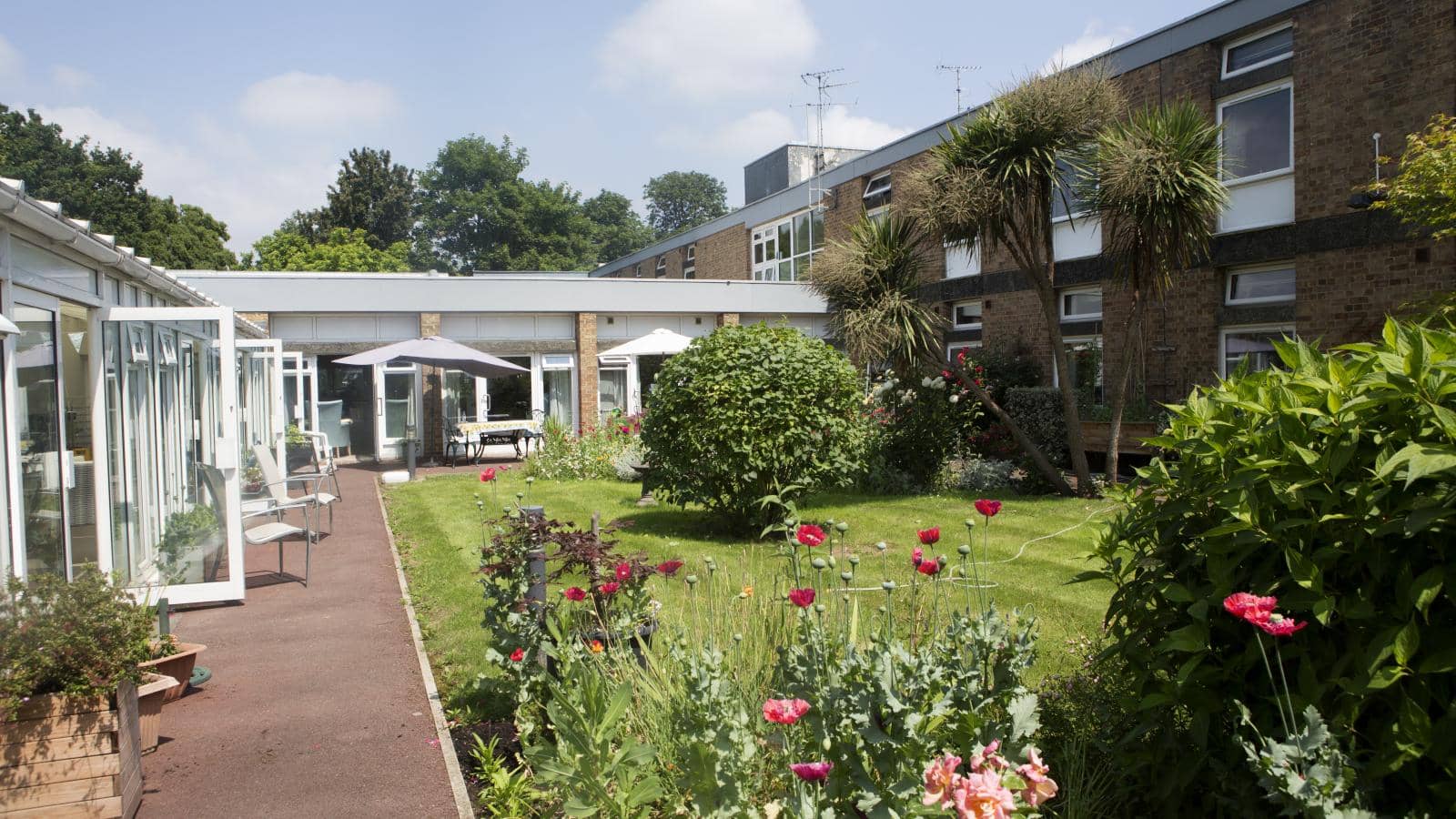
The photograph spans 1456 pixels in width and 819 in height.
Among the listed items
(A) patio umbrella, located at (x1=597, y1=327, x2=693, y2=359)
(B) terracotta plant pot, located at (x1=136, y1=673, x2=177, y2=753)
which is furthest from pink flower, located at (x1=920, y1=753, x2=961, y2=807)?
(A) patio umbrella, located at (x1=597, y1=327, x2=693, y2=359)

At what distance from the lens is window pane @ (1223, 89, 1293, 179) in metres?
12.7

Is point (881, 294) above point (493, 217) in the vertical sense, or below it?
below

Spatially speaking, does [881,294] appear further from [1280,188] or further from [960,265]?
[960,265]

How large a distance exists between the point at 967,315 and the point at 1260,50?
7.27 m

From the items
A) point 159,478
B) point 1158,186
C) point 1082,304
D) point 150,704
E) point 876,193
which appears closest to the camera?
point 150,704

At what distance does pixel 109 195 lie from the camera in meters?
44.9

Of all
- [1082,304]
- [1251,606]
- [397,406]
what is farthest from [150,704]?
[397,406]

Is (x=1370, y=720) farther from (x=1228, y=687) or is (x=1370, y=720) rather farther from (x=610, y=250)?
(x=610, y=250)

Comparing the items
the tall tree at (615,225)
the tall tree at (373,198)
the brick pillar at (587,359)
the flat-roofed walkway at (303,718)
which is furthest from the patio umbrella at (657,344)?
the tall tree at (615,225)

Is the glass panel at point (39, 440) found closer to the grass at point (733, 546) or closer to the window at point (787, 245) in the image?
the grass at point (733, 546)

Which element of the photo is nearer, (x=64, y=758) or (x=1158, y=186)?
(x=64, y=758)

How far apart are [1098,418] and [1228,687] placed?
11.8 metres

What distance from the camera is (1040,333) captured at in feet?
55.1

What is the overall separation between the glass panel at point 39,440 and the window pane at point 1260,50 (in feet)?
44.5
